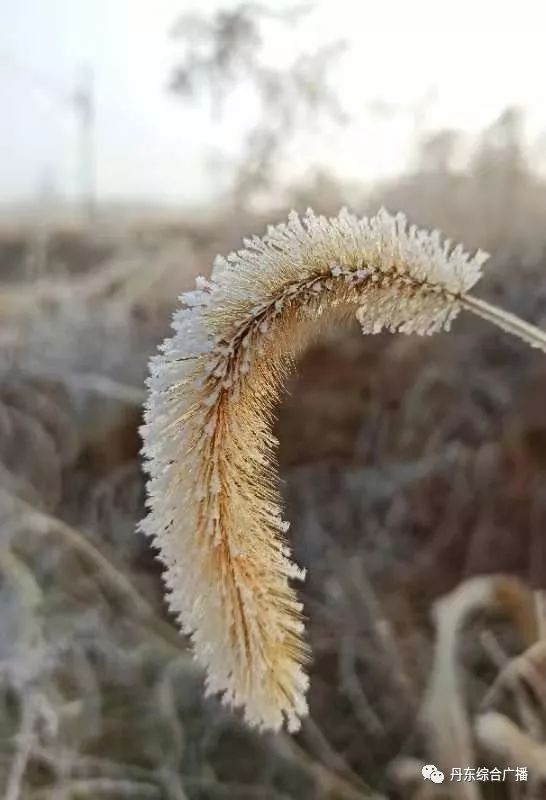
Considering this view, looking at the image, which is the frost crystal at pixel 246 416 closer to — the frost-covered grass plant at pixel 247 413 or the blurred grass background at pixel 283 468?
the frost-covered grass plant at pixel 247 413

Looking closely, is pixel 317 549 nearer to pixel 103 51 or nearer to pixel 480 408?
pixel 480 408

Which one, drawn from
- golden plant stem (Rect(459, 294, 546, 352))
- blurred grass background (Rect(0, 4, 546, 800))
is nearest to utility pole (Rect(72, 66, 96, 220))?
blurred grass background (Rect(0, 4, 546, 800))

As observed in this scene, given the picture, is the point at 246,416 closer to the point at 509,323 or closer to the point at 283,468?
the point at 509,323

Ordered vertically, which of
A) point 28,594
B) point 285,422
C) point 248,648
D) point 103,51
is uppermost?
point 103,51

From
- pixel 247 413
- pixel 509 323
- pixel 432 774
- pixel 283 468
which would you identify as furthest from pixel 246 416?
pixel 432 774

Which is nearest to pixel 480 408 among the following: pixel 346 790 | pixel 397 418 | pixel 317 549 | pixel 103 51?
pixel 397 418

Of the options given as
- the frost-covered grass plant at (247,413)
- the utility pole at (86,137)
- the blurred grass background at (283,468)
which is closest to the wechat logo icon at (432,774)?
the blurred grass background at (283,468)
